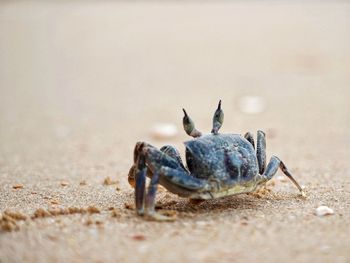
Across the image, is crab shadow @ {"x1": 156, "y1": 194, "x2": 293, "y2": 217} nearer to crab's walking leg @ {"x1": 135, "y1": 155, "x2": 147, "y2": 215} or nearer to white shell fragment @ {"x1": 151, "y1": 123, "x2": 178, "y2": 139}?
crab's walking leg @ {"x1": 135, "y1": 155, "x2": 147, "y2": 215}

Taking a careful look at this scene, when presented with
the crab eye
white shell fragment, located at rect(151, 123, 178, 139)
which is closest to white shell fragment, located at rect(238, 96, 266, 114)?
white shell fragment, located at rect(151, 123, 178, 139)

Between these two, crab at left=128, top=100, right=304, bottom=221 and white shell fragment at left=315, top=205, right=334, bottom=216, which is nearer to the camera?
crab at left=128, top=100, right=304, bottom=221

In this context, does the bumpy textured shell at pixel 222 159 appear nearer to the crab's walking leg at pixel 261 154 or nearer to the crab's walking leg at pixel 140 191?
the crab's walking leg at pixel 261 154

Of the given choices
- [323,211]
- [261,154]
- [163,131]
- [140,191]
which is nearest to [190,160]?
[140,191]

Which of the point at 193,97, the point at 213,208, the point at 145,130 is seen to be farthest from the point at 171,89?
the point at 213,208

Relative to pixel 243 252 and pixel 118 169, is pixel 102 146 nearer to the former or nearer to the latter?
pixel 118 169

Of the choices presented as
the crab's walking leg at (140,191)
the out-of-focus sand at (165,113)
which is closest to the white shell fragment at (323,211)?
the out-of-focus sand at (165,113)

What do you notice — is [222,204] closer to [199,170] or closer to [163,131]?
[199,170]
